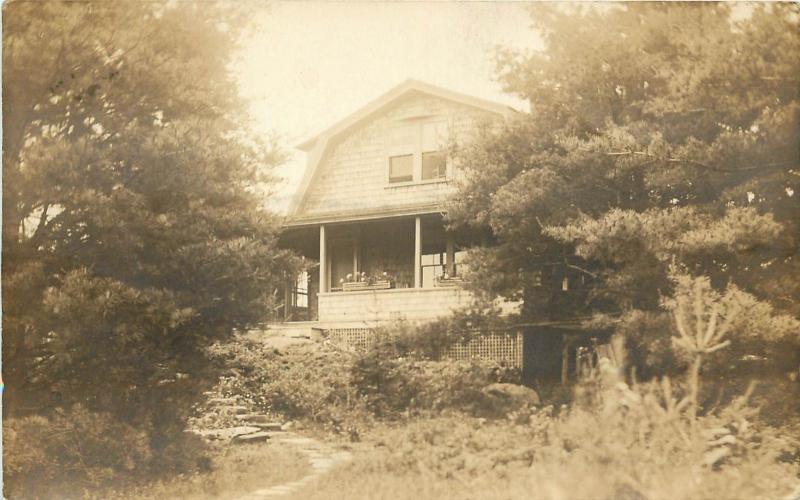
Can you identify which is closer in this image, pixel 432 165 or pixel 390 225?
pixel 432 165

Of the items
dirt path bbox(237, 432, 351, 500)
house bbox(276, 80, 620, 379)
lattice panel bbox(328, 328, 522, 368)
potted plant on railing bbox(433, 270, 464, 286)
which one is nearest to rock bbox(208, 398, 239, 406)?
dirt path bbox(237, 432, 351, 500)

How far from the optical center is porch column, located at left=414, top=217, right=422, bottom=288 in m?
6.58

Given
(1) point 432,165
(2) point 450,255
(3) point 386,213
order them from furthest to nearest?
(3) point 386,213 → (1) point 432,165 → (2) point 450,255

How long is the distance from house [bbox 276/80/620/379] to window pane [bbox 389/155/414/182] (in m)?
0.01

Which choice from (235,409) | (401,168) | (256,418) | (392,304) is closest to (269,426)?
(256,418)

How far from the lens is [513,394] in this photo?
19.7 feet

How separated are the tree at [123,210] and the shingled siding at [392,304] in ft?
2.31

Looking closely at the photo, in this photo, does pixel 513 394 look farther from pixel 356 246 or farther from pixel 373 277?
pixel 356 246

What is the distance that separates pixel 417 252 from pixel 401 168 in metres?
0.96

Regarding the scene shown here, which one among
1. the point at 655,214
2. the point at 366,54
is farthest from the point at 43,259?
the point at 655,214

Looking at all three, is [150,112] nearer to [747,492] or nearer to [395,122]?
[395,122]

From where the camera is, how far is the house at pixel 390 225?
627 cm

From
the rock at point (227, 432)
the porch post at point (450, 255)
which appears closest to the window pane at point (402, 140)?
the porch post at point (450, 255)

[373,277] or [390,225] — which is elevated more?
[390,225]
